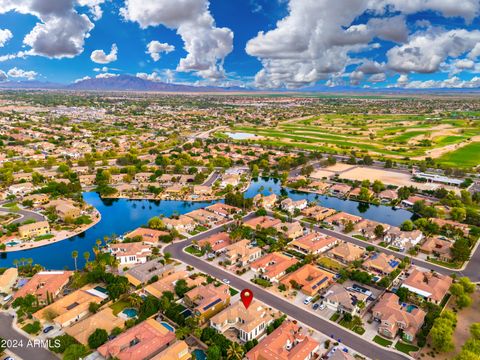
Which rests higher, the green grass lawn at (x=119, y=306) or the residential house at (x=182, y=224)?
the residential house at (x=182, y=224)

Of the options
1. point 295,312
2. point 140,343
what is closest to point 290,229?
point 295,312

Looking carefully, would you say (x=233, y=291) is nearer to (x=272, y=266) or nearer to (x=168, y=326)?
(x=272, y=266)

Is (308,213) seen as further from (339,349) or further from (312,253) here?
(339,349)

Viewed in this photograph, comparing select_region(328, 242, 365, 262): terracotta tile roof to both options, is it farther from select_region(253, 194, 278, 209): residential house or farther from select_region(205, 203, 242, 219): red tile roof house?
select_region(253, 194, 278, 209): residential house

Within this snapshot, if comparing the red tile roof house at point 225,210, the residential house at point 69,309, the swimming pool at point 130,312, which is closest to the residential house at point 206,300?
the swimming pool at point 130,312

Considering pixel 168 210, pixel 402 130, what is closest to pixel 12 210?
pixel 168 210

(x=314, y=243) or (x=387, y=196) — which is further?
(x=387, y=196)

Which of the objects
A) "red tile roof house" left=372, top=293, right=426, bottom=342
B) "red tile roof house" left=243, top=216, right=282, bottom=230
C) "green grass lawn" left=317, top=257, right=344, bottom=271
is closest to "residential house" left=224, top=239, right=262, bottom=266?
"red tile roof house" left=243, top=216, right=282, bottom=230

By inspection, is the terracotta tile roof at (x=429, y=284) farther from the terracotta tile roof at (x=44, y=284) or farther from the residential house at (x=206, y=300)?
the terracotta tile roof at (x=44, y=284)
